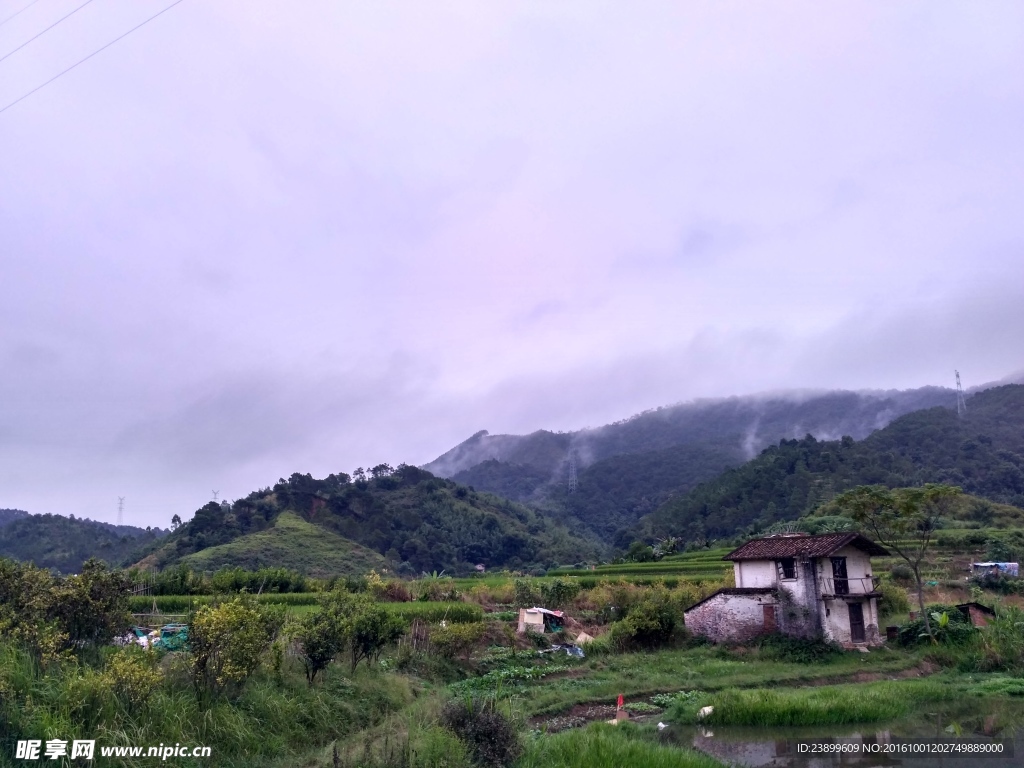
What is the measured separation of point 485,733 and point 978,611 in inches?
986

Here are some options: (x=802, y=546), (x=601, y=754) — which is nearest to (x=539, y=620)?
(x=802, y=546)

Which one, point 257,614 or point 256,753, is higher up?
point 257,614

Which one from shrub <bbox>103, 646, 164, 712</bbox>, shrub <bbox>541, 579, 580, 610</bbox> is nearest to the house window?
shrub <bbox>541, 579, 580, 610</bbox>

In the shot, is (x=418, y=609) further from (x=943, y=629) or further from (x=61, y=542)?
(x=61, y=542)

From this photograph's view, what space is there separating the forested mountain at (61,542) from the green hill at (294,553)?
20473 millimetres

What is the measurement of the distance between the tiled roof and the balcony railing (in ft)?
3.81

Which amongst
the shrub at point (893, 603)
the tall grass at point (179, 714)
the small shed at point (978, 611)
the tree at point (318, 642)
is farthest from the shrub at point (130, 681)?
the shrub at point (893, 603)

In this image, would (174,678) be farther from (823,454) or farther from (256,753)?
(823,454)

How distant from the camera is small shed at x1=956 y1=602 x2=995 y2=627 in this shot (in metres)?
26.7

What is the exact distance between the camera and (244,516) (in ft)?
224

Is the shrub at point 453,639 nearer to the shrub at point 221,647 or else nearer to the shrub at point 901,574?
the shrub at point 221,647

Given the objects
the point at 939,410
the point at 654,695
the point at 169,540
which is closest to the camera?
the point at 654,695

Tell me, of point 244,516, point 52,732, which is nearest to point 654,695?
point 52,732

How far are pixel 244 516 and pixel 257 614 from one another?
60.5 metres
